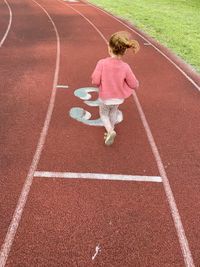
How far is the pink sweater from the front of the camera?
640 cm

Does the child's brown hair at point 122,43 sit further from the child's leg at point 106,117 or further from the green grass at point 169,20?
the green grass at point 169,20

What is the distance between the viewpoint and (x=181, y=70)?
1202cm

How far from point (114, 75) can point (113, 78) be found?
5 cm

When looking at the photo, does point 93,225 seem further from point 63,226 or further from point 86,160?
point 86,160

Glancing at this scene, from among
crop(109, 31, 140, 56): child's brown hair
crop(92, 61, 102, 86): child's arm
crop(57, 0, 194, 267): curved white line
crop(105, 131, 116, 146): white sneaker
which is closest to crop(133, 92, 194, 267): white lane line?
crop(57, 0, 194, 267): curved white line

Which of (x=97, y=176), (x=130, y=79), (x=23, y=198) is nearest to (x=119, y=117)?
(x=130, y=79)

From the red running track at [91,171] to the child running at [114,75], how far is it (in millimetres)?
770

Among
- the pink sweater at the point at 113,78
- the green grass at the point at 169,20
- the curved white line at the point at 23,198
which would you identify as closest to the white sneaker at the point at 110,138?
the pink sweater at the point at 113,78

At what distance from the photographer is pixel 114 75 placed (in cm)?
645

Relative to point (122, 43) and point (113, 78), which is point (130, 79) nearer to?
point (113, 78)

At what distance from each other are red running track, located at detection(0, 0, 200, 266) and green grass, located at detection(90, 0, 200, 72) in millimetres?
3971

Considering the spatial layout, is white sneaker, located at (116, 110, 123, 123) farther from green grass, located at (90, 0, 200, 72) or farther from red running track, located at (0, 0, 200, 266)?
green grass, located at (90, 0, 200, 72)

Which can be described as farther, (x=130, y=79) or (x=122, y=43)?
(x=130, y=79)

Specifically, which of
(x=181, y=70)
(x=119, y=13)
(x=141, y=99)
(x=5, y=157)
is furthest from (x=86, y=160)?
(x=119, y=13)
